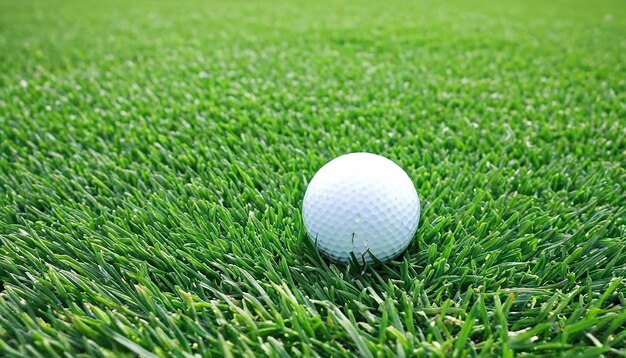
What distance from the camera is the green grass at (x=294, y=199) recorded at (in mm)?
1249

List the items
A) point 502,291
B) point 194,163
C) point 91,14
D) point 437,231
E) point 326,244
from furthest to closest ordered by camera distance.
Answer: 1. point 91,14
2. point 194,163
3. point 437,231
4. point 326,244
5. point 502,291

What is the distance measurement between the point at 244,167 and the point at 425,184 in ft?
2.64

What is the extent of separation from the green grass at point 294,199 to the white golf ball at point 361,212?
8 centimetres

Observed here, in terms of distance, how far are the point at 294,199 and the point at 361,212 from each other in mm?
468

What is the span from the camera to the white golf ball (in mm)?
1439

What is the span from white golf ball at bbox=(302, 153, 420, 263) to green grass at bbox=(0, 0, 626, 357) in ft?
0.25

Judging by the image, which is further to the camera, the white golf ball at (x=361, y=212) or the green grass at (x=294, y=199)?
the white golf ball at (x=361, y=212)

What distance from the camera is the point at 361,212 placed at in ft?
4.72

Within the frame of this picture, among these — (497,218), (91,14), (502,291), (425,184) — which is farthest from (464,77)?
(91,14)

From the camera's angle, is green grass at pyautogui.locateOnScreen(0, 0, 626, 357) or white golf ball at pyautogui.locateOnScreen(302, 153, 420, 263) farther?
white golf ball at pyautogui.locateOnScreen(302, 153, 420, 263)

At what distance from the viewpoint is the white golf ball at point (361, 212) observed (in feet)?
4.72

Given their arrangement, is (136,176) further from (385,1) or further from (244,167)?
(385,1)

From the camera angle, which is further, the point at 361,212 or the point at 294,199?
the point at 294,199

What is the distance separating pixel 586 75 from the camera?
345 cm
